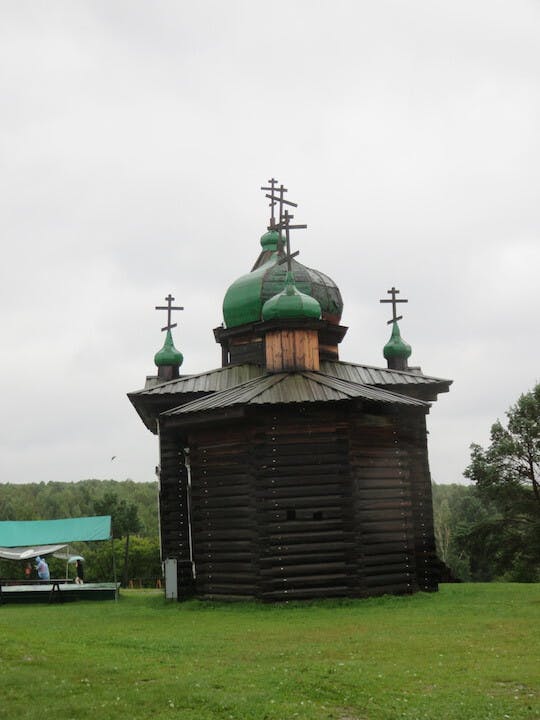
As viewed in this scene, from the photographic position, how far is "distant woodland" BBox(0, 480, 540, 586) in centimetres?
3706

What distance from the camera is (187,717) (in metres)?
8.15

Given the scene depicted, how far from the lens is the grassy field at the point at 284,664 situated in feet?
27.9

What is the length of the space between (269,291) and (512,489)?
17.1 m

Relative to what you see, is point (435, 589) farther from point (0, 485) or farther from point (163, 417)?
point (0, 485)

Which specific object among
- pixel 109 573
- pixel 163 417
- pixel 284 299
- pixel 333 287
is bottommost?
pixel 109 573

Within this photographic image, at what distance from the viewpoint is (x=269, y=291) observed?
26641 millimetres

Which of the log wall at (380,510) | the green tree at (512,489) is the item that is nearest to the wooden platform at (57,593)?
the log wall at (380,510)

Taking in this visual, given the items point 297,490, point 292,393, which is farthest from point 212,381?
Result: point 297,490

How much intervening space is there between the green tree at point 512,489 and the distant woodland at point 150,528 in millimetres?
51

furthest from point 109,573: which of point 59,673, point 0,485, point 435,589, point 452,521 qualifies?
point 0,485

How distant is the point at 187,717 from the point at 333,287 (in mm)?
21183

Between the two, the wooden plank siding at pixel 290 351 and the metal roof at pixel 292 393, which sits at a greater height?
the wooden plank siding at pixel 290 351

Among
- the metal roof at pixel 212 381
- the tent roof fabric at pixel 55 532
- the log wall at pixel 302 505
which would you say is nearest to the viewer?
the log wall at pixel 302 505

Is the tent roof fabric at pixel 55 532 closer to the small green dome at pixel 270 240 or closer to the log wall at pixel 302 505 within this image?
the log wall at pixel 302 505
